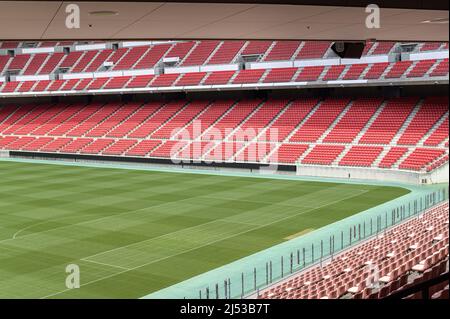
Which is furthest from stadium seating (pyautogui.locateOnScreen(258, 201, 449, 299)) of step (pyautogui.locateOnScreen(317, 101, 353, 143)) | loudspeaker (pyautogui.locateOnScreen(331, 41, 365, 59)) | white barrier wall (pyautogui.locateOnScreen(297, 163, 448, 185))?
step (pyautogui.locateOnScreen(317, 101, 353, 143))

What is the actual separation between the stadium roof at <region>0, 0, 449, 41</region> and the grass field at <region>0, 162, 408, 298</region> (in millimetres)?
9331

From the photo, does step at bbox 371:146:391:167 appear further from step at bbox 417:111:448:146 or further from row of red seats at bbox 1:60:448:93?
row of red seats at bbox 1:60:448:93

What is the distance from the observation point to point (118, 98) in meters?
56.7

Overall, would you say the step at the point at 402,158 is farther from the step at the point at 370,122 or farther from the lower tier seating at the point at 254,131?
the step at the point at 370,122

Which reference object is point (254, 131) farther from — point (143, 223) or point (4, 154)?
point (4, 154)

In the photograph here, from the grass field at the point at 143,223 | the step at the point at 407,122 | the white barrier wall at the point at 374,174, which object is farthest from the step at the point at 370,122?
the grass field at the point at 143,223

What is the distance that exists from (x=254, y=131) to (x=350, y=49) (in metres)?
34.0

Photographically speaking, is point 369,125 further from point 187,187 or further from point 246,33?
point 246,33

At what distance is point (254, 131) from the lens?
41.4 m

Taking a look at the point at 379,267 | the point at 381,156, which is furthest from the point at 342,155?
the point at 379,267

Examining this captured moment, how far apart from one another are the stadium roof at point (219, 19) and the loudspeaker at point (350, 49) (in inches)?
35.5

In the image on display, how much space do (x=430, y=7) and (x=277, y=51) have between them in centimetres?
4192

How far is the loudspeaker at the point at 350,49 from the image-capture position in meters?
7.30
